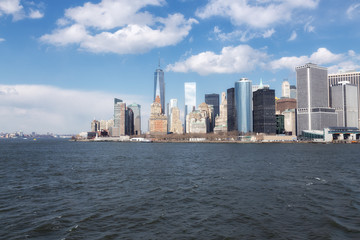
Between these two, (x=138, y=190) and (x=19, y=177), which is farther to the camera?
(x=19, y=177)

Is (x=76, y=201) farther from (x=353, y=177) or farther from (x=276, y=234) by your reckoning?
(x=353, y=177)

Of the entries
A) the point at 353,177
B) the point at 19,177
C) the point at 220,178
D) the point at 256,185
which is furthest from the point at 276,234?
the point at 19,177

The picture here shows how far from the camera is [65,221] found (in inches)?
985

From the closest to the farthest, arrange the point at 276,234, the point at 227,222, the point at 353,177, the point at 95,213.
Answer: the point at 276,234 < the point at 227,222 < the point at 95,213 < the point at 353,177

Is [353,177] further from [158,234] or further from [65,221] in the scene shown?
[65,221]

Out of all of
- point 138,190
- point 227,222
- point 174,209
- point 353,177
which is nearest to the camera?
point 227,222

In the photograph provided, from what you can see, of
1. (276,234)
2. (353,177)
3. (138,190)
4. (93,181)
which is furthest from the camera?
(353,177)

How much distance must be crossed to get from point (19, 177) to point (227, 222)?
43.4 meters

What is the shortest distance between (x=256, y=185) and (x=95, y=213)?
80.6ft

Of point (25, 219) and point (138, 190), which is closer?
point (25, 219)

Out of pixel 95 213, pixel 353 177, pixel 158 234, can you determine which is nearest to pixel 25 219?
pixel 95 213

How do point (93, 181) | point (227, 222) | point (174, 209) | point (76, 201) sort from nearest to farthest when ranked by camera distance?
point (227, 222) → point (174, 209) → point (76, 201) → point (93, 181)

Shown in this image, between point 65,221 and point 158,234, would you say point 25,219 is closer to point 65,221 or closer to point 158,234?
point 65,221

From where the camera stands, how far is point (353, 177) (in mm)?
50281
